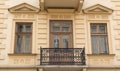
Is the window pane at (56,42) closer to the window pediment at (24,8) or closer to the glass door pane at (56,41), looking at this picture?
the glass door pane at (56,41)

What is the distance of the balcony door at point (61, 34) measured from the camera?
46.3ft

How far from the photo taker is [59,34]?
14289 millimetres

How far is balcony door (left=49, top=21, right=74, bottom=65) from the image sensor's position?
13.3 meters

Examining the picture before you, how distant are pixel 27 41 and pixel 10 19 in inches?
56.1

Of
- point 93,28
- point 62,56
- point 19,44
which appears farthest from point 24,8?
point 93,28

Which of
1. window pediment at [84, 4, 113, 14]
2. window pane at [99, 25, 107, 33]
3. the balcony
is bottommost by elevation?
the balcony

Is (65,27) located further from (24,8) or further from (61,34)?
(24,8)

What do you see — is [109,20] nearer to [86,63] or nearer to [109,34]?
[109,34]

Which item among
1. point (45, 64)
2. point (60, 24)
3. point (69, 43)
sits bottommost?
point (45, 64)

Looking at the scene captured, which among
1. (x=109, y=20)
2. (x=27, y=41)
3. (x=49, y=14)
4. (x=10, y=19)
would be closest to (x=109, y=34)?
(x=109, y=20)

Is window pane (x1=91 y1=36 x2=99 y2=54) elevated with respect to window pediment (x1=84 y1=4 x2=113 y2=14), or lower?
lower

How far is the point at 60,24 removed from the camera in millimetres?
14461

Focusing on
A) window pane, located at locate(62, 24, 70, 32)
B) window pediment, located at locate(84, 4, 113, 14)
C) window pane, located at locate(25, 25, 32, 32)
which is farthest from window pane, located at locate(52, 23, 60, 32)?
window pediment, located at locate(84, 4, 113, 14)

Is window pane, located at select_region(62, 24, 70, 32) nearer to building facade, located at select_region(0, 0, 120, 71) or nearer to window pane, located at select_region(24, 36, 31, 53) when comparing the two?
building facade, located at select_region(0, 0, 120, 71)
